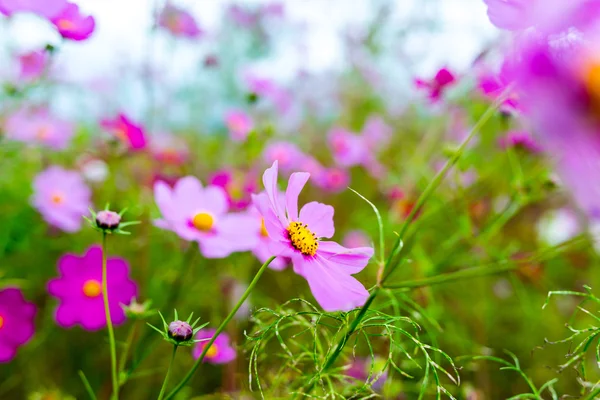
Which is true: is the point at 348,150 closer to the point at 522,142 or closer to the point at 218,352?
the point at 522,142

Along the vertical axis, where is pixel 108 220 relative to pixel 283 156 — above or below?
above

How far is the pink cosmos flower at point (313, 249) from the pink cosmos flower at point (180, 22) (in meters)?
0.76

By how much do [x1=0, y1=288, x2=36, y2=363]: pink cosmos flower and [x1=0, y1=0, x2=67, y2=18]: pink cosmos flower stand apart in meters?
0.38

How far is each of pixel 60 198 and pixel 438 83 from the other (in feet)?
2.19

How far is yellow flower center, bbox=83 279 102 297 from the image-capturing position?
716 mm

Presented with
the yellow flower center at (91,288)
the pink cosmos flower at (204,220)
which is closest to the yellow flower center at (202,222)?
the pink cosmos flower at (204,220)

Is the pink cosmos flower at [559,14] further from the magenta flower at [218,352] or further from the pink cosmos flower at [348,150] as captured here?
the pink cosmos flower at [348,150]

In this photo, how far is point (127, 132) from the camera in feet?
2.72

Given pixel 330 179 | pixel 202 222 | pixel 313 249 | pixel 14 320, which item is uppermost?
pixel 313 249

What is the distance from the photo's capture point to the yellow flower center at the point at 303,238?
15.0 inches

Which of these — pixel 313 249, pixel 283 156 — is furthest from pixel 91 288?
pixel 283 156

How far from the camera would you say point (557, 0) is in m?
0.24

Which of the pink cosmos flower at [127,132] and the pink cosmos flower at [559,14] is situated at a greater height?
the pink cosmos flower at [559,14]

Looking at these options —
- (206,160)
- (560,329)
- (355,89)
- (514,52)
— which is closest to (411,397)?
(560,329)
